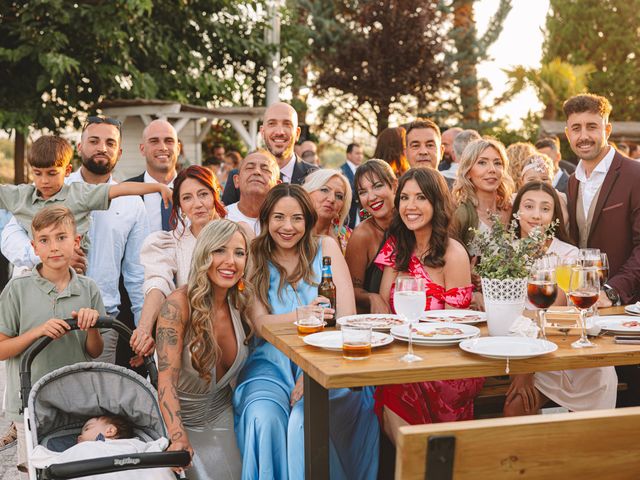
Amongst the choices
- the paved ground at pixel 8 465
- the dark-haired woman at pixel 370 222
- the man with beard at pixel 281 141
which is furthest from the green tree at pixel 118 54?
the dark-haired woman at pixel 370 222

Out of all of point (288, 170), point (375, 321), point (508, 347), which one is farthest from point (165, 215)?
point (508, 347)

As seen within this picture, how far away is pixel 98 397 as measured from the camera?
3258 mm

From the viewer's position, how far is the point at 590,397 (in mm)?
4031

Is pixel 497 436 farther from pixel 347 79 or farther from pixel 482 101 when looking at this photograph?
pixel 482 101

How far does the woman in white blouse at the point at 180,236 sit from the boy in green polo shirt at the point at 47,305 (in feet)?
1.26

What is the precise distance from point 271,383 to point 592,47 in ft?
102

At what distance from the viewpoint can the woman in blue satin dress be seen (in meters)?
3.36

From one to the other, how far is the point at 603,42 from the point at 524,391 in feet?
100

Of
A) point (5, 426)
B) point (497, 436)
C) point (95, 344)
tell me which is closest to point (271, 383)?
point (95, 344)

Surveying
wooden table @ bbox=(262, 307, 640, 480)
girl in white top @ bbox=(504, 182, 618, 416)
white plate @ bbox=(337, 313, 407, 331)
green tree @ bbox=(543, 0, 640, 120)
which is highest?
green tree @ bbox=(543, 0, 640, 120)

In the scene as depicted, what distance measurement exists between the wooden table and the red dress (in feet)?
2.33

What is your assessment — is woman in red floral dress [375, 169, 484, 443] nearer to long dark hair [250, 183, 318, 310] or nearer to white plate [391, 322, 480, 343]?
long dark hair [250, 183, 318, 310]

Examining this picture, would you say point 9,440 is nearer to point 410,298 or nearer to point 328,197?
point 328,197

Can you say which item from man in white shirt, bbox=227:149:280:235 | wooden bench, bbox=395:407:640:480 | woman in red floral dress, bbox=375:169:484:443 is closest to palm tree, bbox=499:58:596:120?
man in white shirt, bbox=227:149:280:235
